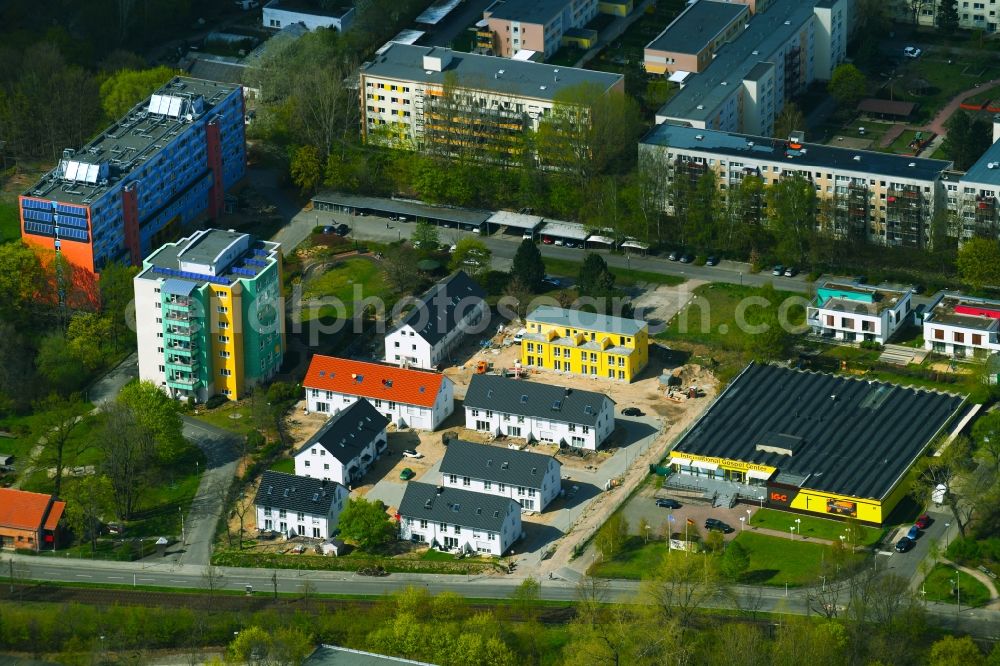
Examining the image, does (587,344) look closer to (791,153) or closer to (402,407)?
(402,407)

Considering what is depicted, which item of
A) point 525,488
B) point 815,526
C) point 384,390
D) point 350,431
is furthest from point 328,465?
point 815,526

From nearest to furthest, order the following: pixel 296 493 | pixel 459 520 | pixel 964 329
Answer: pixel 459 520, pixel 296 493, pixel 964 329

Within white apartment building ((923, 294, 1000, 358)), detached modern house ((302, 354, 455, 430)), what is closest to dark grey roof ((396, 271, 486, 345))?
detached modern house ((302, 354, 455, 430))

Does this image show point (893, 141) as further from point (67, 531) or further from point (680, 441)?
point (67, 531)

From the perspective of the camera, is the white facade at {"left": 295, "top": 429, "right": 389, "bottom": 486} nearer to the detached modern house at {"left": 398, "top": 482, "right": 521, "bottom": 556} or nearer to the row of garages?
the detached modern house at {"left": 398, "top": 482, "right": 521, "bottom": 556}

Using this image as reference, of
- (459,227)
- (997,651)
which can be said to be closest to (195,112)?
(459,227)

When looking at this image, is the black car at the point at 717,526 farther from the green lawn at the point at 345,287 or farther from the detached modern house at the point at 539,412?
the green lawn at the point at 345,287

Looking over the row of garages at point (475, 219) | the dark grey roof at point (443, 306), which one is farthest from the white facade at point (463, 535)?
the row of garages at point (475, 219)
